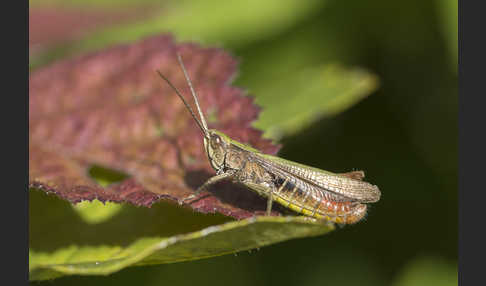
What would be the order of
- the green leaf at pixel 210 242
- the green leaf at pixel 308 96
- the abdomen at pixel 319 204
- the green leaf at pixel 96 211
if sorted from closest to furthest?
the green leaf at pixel 210 242
the green leaf at pixel 96 211
the abdomen at pixel 319 204
the green leaf at pixel 308 96

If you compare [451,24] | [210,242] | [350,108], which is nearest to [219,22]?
[350,108]

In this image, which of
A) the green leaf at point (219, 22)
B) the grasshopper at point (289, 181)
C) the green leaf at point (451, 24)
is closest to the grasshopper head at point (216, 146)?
the grasshopper at point (289, 181)

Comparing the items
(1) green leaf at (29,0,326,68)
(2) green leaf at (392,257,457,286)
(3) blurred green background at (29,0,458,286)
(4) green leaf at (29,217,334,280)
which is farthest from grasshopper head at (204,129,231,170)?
(1) green leaf at (29,0,326,68)

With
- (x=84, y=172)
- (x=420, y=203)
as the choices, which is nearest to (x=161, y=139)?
(x=84, y=172)

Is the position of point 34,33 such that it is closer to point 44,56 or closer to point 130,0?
point 44,56

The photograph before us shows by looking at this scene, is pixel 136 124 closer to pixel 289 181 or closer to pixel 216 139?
pixel 216 139

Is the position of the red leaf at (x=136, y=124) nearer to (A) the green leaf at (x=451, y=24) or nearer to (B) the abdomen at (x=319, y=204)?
(B) the abdomen at (x=319, y=204)

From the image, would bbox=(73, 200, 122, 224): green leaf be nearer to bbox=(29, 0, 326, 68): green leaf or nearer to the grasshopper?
the grasshopper

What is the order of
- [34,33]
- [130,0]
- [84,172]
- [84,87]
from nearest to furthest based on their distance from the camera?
[84,172], [84,87], [34,33], [130,0]
